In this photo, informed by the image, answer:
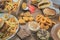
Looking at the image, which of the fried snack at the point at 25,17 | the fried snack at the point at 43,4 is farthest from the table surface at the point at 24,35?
the fried snack at the point at 43,4

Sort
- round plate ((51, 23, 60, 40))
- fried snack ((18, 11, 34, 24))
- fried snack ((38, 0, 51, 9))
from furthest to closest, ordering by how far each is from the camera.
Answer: fried snack ((38, 0, 51, 9)) < fried snack ((18, 11, 34, 24)) < round plate ((51, 23, 60, 40))

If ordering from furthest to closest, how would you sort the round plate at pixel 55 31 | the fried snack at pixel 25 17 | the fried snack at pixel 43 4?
the fried snack at pixel 43 4
the fried snack at pixel 25 17
the round plate at pixel 55 31

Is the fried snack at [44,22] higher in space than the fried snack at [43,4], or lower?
lower

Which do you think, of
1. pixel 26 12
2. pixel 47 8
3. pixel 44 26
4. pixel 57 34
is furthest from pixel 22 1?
pixel 57 34

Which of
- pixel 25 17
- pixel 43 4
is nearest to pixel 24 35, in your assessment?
pixel 25 17

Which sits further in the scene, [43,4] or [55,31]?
[43,4]

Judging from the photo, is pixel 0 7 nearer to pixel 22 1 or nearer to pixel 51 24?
pixel 22 1

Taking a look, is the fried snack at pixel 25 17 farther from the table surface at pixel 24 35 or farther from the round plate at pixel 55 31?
the round plate at pixel 55 31

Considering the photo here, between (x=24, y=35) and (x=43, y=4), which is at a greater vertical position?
(x=43, y=4)

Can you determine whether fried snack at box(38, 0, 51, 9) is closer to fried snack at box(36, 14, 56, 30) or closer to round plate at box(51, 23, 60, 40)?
fried snack at box(36, 14, 56, 30)

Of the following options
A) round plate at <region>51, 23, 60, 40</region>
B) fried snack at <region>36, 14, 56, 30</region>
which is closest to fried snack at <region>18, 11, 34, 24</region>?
fried snack at <region>36, 14, 56, 30</region>

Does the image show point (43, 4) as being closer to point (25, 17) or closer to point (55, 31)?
point (25, 17)

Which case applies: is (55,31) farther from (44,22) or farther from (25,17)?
(25,17)
